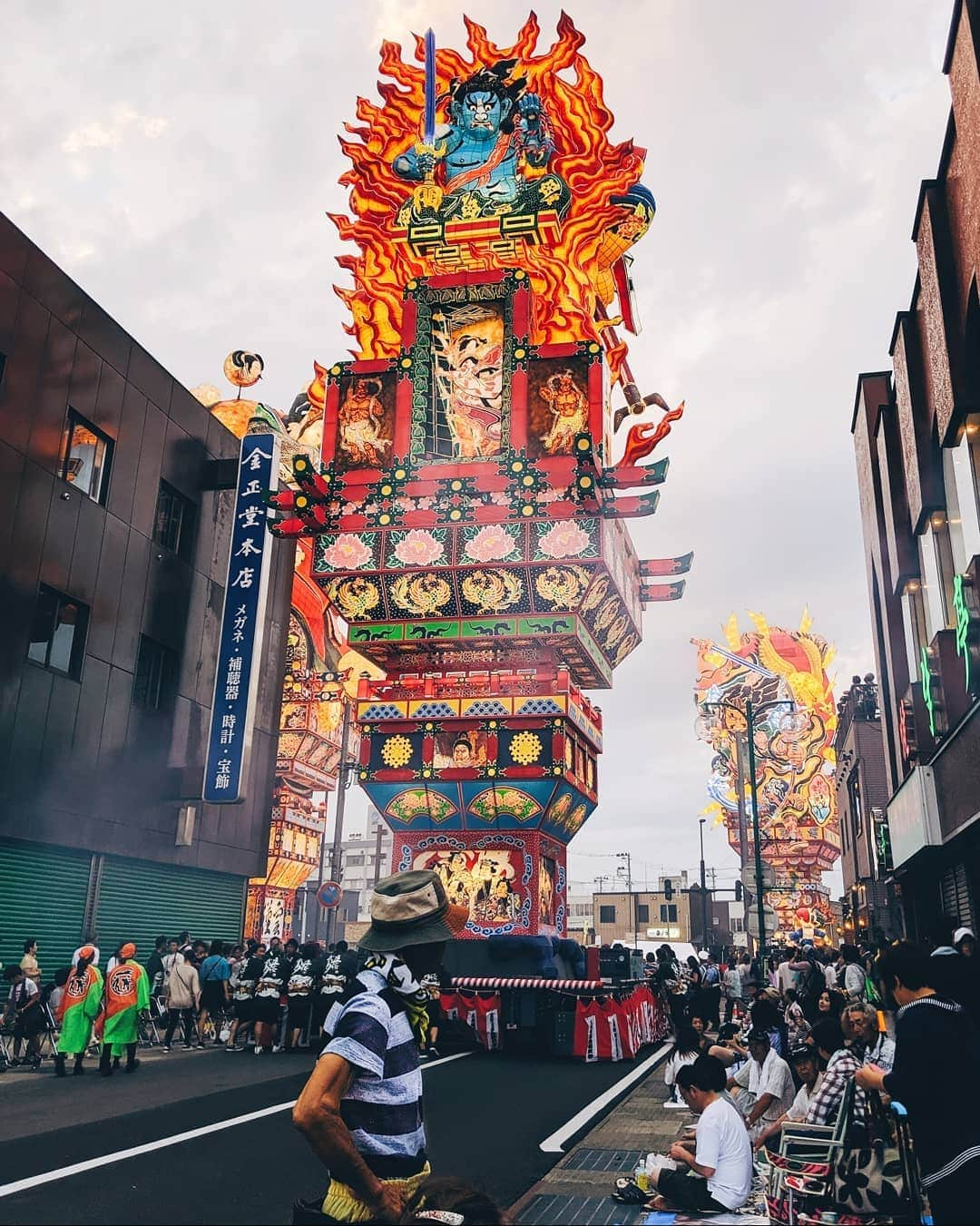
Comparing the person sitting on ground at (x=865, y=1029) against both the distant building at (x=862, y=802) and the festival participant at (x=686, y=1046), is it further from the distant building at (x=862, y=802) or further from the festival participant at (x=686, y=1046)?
the distant building at (x=862, y=802)

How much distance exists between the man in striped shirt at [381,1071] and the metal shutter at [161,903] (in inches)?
766

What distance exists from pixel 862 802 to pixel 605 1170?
45.3 metres

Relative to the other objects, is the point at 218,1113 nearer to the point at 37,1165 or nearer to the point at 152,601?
the point at 37,1165

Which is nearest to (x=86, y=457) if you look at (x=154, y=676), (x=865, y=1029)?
(x=154, y=676)

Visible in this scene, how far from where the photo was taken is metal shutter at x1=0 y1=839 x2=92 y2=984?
18844 millimetres

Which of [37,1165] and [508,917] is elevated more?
[508,917]

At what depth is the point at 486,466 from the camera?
25656 millimetres

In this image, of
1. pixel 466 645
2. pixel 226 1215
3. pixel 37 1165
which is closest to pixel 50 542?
pixel 466 645

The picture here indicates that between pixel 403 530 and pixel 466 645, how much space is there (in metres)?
3.36

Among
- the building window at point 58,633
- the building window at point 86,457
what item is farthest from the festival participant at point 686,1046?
the building window at point 86,457

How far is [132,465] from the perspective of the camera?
2302cm

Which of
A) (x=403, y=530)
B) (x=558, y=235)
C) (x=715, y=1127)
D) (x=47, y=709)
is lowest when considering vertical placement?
(x=715, y=1127)

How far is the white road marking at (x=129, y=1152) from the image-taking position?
789cm

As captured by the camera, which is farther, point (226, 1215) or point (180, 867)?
point (180, 867)
